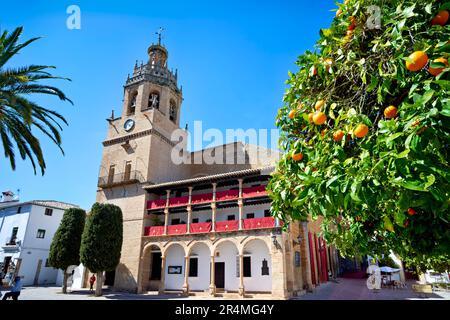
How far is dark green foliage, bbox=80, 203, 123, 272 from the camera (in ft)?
64.6

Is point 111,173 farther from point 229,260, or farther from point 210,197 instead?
point 229,260

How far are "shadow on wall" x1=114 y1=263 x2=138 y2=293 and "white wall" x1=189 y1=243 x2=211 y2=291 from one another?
14.8 ft

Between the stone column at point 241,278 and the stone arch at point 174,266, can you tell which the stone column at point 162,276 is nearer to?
the stone arch at point 174,266

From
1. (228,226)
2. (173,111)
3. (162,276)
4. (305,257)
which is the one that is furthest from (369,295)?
(173,111)

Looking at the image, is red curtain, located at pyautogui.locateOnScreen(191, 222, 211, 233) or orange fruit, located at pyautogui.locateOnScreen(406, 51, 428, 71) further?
red curtain, located at pyautogui.locateOnScreen(191, 222, 211, 233)

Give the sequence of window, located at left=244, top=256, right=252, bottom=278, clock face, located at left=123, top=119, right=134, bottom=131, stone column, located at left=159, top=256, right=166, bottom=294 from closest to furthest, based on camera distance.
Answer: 1. window, located at left=244, top=256, right=252, bottom=278
2. stone column, located at left=159, top=256, right=166, bottom=294
3. clock face, located at left=123, top=119, right=134, bottom=131

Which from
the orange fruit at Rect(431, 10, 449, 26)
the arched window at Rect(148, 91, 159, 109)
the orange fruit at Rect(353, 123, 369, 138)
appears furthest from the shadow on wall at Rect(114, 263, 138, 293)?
the orange fruit at Rect(431, 10, 449, 26)

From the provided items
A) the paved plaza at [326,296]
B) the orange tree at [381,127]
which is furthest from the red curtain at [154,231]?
the orange tree at [381,127]

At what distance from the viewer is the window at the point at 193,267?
72.8 feet

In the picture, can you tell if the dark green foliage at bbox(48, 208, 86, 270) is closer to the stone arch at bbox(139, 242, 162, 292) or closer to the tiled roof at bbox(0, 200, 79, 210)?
the stone arch at bbox(139, 242, 162, 292)

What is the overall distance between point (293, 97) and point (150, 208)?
2170 cm

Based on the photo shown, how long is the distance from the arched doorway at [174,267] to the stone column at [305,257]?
31.4 ft

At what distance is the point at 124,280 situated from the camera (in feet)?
73.2
